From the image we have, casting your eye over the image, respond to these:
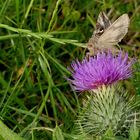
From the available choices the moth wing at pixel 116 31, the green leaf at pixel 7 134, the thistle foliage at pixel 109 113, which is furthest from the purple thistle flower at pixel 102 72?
the green leaf at pixel 7 134

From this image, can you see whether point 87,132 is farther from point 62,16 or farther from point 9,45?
point 62,16

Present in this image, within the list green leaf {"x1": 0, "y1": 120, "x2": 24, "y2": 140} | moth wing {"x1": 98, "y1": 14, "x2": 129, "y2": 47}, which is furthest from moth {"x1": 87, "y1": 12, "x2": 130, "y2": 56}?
green leaf {"x1": 0, "y1": 120, "x2": 24, "y2": 140}

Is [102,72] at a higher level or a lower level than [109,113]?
higher

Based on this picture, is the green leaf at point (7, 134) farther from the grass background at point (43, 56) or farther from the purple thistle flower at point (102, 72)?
the purple thistle flower at point (102, 72)

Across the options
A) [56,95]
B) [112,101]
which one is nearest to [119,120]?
[112,101]

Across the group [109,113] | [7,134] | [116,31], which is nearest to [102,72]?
[109,113]

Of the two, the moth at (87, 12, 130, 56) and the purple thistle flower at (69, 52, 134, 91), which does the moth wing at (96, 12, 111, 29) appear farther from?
the purple thistle flower at (69, 52, 134, 91)

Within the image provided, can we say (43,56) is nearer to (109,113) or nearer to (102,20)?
(102,20)
